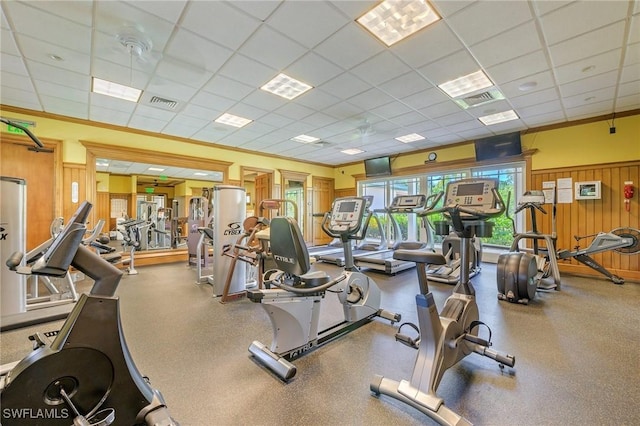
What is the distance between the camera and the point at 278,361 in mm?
2059

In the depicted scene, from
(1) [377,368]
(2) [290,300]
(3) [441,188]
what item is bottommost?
(1) [377,368]

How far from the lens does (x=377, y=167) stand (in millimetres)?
8586

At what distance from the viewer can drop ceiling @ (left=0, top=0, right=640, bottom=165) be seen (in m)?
2.48

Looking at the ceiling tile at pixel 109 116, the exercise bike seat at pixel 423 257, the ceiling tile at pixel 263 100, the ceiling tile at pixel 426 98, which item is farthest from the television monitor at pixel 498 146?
the ceiling tile at pixel 109 116

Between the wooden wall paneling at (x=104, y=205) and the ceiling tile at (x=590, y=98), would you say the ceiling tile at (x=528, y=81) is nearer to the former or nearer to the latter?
the ceiling tile at (x=590, y=98)

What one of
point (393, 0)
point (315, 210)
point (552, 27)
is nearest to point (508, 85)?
point (552, 27)

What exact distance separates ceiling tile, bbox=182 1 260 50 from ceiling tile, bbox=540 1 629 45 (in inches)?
112

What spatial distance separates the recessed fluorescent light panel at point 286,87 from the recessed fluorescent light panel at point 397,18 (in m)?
1.37

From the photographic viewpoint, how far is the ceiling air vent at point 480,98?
416 centimetres

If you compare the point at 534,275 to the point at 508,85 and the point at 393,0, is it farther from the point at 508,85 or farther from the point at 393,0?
the point at 393,0

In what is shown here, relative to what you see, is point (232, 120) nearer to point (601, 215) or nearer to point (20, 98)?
point (20, 98)

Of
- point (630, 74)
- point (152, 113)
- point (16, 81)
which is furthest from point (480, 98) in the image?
point (16, 81)

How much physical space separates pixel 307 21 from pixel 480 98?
10.6ft

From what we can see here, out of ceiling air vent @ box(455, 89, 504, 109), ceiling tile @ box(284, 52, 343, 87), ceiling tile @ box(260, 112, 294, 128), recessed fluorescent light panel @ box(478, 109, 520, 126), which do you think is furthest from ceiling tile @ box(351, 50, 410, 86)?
recessed fluorescent light panel @ box(478, 109, 520, 126)
